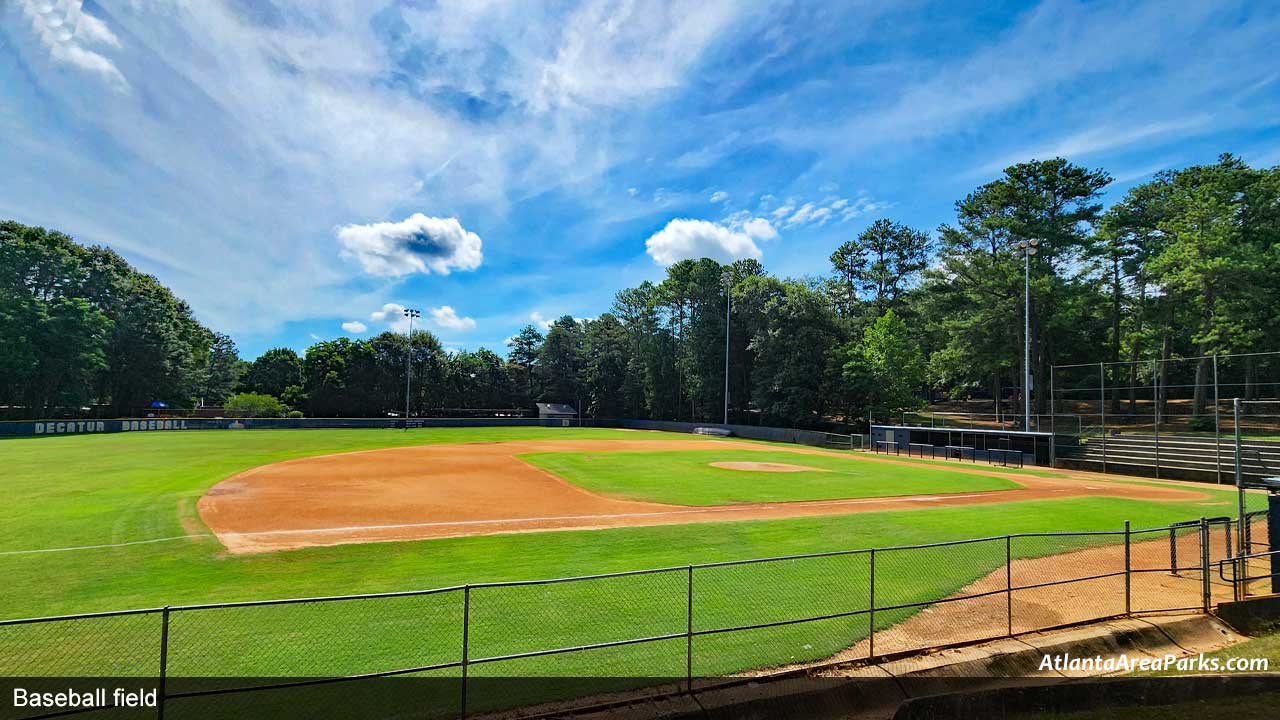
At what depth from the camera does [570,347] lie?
10294 centimetres

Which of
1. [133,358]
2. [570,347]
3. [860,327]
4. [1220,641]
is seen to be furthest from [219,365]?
[1220,641]

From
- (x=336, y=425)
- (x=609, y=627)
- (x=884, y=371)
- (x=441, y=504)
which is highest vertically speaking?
(x=884, y=371)

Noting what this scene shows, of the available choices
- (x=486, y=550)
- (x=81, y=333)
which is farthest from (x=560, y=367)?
(x=486, y=550)

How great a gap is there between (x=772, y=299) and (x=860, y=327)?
11.6 meters

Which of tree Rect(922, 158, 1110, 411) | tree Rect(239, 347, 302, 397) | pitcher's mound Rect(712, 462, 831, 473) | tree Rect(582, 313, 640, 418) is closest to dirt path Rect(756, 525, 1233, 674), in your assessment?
pitcher's mound Rect(712, 462, 831, 473)

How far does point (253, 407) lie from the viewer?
76.1 meters

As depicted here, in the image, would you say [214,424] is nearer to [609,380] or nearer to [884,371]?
[609,380]

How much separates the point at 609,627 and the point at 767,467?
25493 mm

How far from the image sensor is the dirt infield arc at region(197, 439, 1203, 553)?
53.2 feet

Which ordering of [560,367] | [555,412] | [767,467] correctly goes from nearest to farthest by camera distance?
[767,467]
[555,412]
[560,367]

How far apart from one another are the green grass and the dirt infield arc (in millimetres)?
1123

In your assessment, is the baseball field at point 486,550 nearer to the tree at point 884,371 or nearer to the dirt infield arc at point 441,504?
the dirt infield arc at point 441,504

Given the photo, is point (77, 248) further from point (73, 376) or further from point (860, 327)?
point (860, 327)

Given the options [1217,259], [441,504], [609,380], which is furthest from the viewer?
[609,380]
